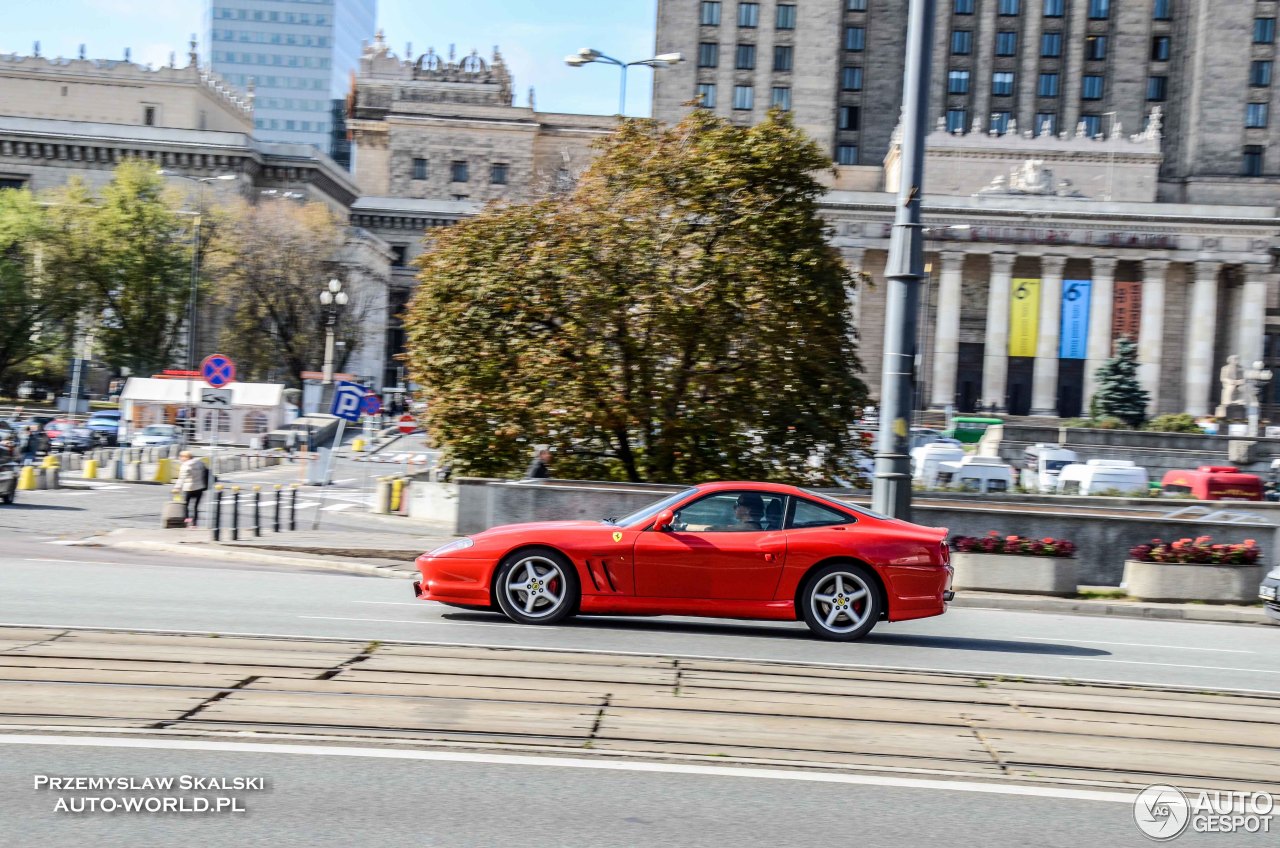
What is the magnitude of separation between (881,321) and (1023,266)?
10.8m

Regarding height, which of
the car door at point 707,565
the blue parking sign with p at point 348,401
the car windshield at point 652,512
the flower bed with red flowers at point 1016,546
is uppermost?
the blue parking sign with p at point 348,401

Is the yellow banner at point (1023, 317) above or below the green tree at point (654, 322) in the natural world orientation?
above

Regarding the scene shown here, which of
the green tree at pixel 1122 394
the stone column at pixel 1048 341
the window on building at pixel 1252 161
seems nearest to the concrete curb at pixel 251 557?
the green tree at pixel 1122 394

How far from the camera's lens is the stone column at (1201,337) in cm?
9088

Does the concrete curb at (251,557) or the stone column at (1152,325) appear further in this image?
the stone column at (1152,325)

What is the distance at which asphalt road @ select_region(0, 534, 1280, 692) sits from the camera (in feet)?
35.0

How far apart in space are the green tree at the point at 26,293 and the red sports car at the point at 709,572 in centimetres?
6867

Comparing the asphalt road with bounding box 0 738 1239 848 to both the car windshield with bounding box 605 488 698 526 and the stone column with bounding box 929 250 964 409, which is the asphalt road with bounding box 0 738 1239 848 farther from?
the stone column with bounding box 929 250 964 409

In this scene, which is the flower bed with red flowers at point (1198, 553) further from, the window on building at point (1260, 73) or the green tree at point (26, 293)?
the window on building at point (1260, 73)

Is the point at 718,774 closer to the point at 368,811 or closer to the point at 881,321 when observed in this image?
the point at 368,811

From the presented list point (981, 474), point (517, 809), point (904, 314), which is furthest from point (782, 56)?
point (517, 809)

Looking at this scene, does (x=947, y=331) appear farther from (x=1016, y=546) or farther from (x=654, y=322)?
(x=1016, y=546)

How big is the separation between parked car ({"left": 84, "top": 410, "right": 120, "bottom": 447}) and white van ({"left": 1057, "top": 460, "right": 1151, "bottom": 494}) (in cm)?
4053

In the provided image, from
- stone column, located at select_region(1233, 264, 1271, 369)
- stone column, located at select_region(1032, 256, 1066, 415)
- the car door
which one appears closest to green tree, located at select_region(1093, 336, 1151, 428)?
stone column, located at select_region(1032, 256, 1066, 415)
